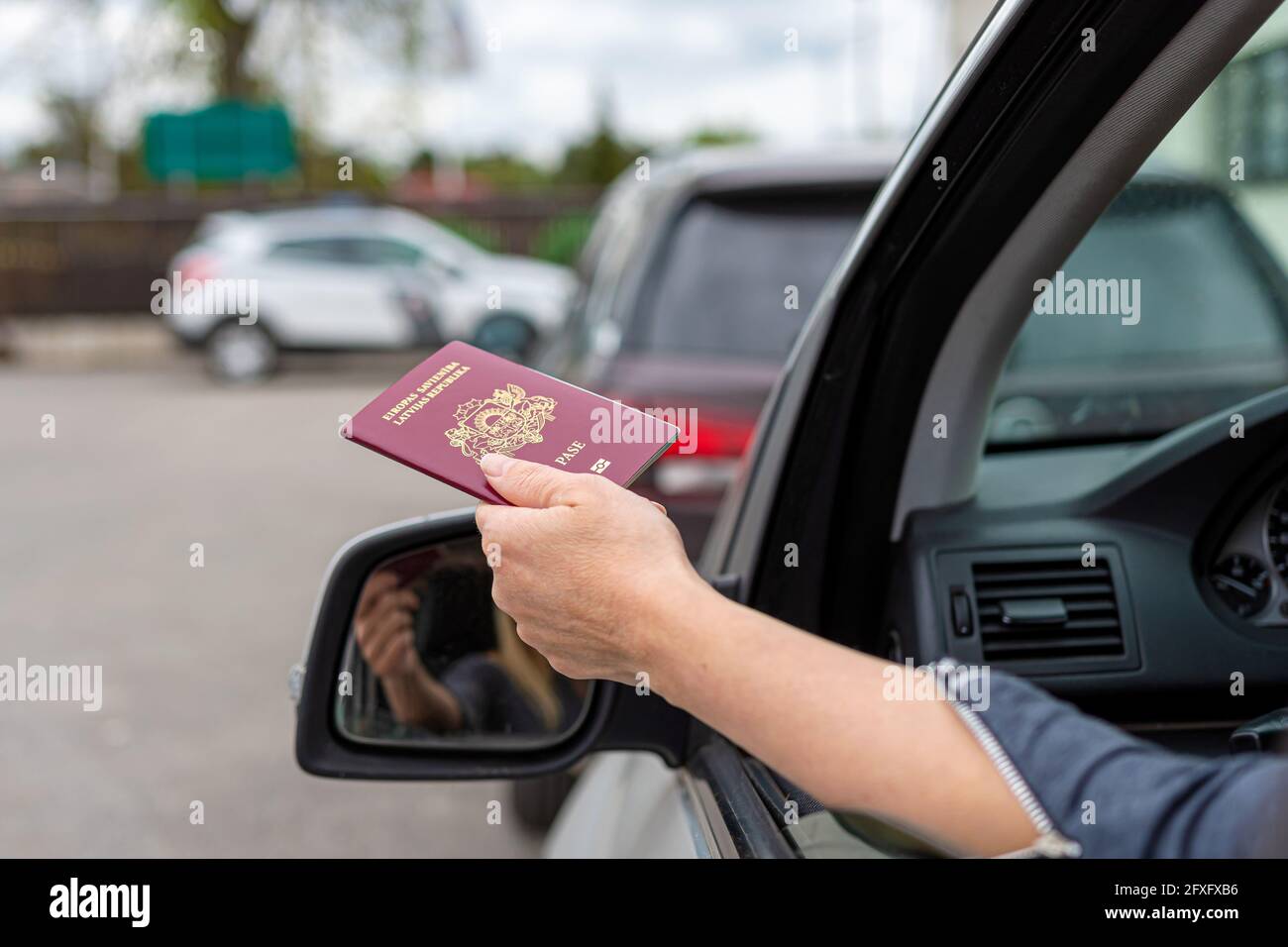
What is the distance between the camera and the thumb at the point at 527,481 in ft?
3.43

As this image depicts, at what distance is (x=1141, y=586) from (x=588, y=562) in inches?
31.2

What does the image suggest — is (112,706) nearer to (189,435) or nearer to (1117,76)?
(1117,76)

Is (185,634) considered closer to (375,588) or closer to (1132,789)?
(375,588)

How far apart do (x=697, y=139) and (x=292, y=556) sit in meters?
38.4

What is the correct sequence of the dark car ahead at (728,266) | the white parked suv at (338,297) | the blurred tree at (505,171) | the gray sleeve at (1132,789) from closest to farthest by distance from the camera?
1. the gray sleeve at (1132,789)
2. the dark car ahead at (728,266)
3. the white parked suv at (338,297)
4. the blurred tree at (505,171)

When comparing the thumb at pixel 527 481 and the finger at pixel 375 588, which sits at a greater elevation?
the thumb at pixel 527 481

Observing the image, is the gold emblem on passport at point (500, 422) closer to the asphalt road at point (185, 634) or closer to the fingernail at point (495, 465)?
the fingernail at point (495, 465)

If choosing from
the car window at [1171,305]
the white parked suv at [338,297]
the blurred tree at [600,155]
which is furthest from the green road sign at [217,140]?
the car window at [1171,305]

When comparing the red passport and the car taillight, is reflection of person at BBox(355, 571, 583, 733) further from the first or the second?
the car taillight

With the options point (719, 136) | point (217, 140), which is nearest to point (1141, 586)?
point (217, 140)

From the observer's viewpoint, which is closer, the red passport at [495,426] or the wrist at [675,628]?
the wrist at [675,628]

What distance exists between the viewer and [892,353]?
5.22 ft
